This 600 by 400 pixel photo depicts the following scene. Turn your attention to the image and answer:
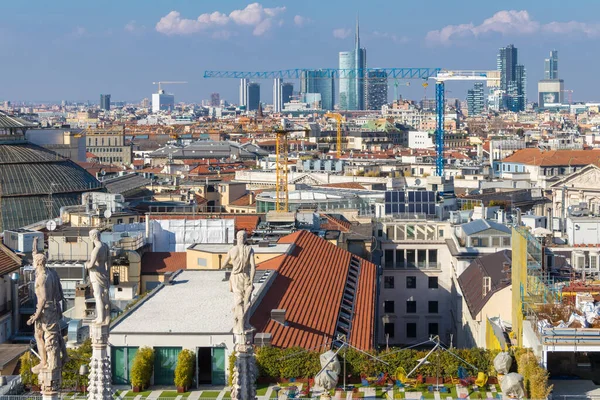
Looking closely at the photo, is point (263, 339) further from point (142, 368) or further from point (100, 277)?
point (100, 277)

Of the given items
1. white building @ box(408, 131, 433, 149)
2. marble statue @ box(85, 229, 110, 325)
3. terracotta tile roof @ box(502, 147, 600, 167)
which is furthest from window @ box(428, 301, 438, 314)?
white building @ box(408, 131, 433, 149)

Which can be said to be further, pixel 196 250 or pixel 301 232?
pixel 301 232

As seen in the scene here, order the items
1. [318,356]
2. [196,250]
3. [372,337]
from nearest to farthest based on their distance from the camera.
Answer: [318,356] → [372,337] → [196,250]

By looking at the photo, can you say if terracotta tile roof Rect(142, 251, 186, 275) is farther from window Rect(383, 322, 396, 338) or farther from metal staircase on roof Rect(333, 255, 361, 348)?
window Rect(383, 322, 396, 338)

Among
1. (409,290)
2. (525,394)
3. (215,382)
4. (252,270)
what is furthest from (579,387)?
(409,290)

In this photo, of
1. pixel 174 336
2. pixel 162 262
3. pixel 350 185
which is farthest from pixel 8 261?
pixel 350 185

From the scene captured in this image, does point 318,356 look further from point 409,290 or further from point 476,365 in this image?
point 409,290
